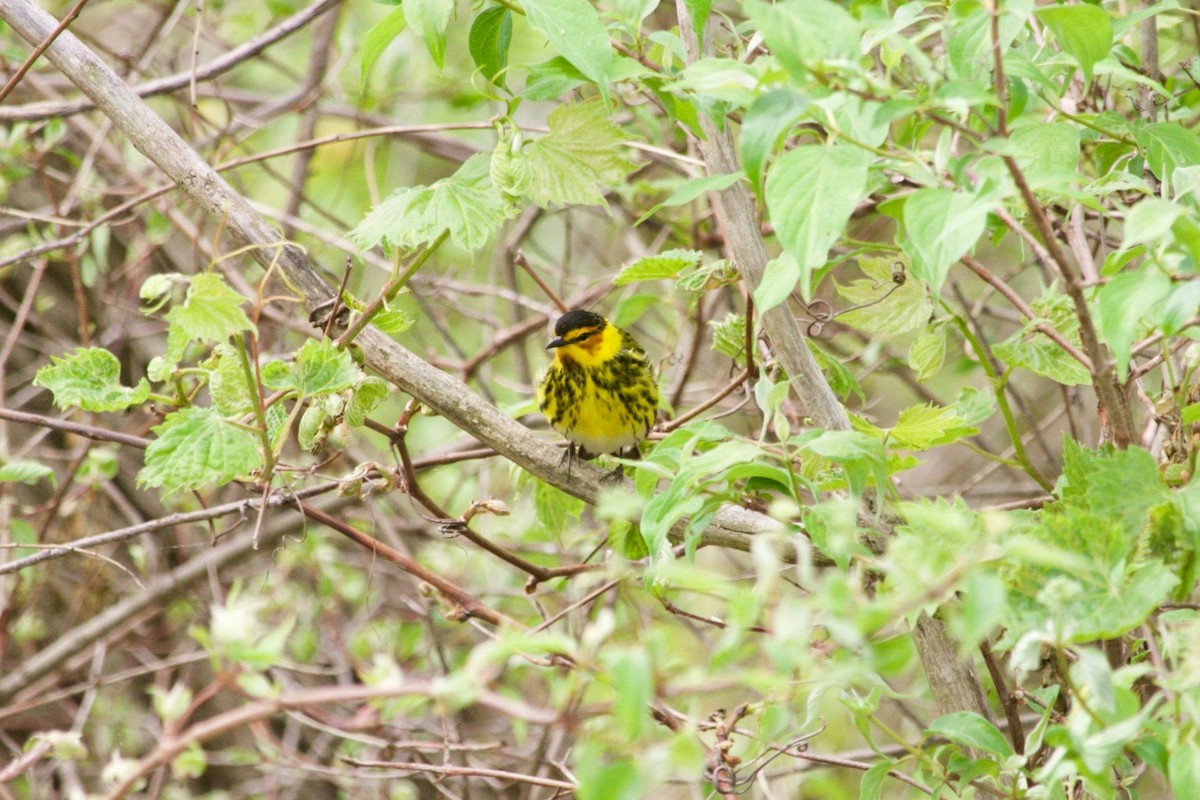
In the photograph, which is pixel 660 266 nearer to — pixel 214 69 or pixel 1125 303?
pixel 1125 303

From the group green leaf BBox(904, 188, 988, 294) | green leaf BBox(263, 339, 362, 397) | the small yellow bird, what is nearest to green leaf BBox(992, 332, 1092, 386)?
green leaf BBox(904, 188, 988, 294)

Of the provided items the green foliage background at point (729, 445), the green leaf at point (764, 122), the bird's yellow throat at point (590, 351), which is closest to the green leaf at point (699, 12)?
the green foliage background at point (729, 445)

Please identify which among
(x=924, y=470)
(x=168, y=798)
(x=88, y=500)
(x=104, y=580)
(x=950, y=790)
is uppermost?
(x=950, y=790)

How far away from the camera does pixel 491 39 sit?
6.97 ft

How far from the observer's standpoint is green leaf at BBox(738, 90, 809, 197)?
131cm

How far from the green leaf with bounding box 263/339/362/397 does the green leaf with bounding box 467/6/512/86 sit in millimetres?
558

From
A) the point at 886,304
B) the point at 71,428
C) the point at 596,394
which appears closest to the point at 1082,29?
the point at 886,304

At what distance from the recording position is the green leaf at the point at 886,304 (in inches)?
87.7

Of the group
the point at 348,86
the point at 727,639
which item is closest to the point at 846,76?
the point at 727,639

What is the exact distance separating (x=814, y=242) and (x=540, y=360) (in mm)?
5045

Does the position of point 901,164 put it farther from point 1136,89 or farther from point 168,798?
point 168,798

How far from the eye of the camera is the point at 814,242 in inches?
53.0

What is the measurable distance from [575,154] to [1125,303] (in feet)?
3.68

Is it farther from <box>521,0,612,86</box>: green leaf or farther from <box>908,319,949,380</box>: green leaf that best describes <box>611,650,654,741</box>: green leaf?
<box>908,319,949,380</box>: green leaf
